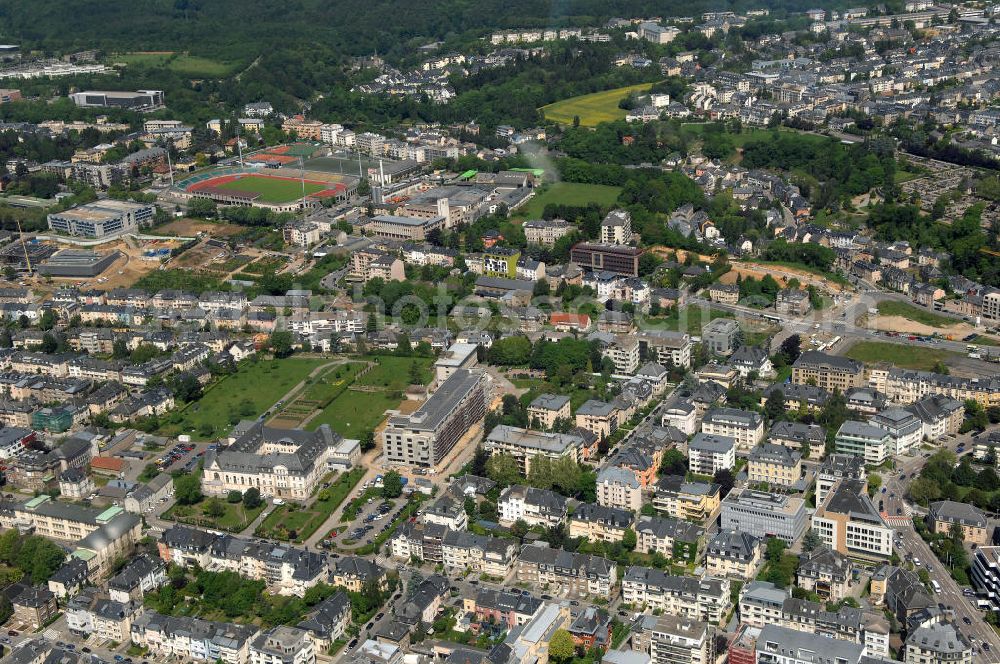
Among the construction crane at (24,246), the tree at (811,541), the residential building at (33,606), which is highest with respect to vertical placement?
the construction crane at (24,246)

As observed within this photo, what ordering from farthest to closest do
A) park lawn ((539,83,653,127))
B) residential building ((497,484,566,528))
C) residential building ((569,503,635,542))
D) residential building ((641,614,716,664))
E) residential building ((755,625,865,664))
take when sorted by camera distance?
park lawn ((539,83,653,127)), residential building ((497,484,566,528)), residential building ((569,503,635,542)), residential building ((641,614,716,664)), residential building ((755,625,865,664))

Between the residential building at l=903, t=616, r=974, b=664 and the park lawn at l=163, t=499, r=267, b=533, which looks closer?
the residential building at l=903, t=616, r=974, b=664

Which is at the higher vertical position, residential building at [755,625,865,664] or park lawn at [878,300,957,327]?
park lawn at [878,300,957,327]

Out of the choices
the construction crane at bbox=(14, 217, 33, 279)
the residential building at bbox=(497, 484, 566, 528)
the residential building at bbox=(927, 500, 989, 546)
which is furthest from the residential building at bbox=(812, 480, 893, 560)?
the construction crane at bbox=(14, 217, 33, 279)

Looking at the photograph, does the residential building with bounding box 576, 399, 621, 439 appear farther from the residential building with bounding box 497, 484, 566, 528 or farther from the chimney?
the chimney

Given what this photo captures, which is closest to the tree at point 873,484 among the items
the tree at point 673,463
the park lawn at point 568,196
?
the tree at point 673,463

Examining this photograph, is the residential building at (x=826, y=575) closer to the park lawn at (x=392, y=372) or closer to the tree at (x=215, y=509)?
the tree at (x=215, y=509)

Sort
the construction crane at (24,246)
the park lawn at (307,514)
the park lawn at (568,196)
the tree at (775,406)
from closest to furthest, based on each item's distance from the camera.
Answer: the park lawn at (307,514)
the tree at (775,406)
the construction crane at (24,246)
the park lawn at (568,196)
